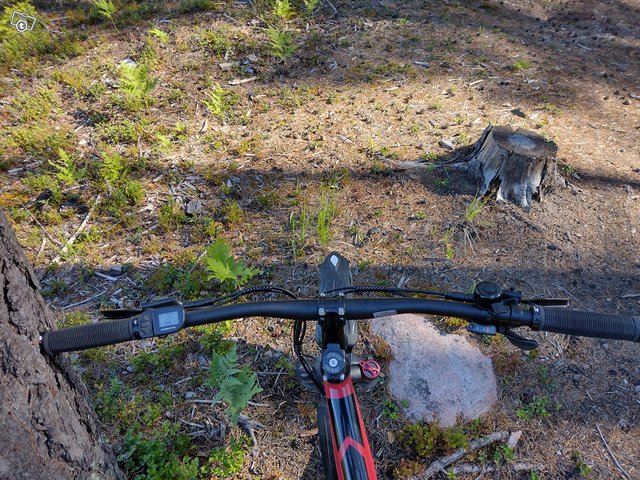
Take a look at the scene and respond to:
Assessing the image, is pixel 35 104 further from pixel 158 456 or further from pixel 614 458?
pixel 614 458

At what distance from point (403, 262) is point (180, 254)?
2.71m

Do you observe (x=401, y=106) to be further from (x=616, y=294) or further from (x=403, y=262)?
(x=616, y=294)

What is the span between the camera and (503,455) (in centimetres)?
345

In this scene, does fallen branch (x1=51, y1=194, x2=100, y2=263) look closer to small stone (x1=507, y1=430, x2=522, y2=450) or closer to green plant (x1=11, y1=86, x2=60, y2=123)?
green plant (x1=11, y1=86, x2=60, y2=123)

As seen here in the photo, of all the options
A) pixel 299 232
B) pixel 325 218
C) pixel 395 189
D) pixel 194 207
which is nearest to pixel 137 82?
pixel 194 207

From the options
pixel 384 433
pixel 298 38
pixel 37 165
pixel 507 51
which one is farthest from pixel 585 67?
pixel 37 165

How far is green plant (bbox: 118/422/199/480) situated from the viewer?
306 centimetres

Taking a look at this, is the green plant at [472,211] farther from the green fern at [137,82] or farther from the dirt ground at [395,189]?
the green fern at [137,82]

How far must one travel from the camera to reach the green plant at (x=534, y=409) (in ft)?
12.0

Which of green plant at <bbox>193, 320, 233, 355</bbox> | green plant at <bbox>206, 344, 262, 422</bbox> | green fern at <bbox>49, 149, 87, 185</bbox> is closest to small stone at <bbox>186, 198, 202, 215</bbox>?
green fern at <bbox>49, 149, 87, 185</bbox>

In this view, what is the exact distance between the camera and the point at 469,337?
4.18 meters

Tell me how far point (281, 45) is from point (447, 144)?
381cm

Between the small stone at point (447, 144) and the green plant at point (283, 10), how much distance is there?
16.0ft

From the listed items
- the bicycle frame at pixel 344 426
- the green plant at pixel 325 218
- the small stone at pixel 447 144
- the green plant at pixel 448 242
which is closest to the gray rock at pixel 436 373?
the green plant at pixel 448 242
